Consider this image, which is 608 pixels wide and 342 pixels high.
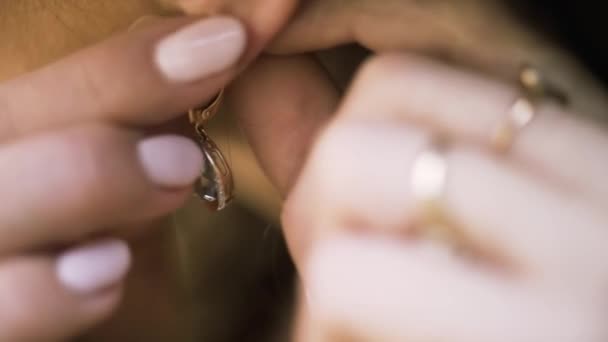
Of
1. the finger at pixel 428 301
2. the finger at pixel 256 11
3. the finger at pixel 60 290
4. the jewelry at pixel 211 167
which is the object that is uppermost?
the finger at pixel 256 11

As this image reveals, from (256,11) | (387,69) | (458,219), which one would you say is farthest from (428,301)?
(256,11)

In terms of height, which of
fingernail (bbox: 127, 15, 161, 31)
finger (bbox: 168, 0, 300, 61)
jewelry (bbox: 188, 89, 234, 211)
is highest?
finger (bbox: 168, 0, 300, 61)

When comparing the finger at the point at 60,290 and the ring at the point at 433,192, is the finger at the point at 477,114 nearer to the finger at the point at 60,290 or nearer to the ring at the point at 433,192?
the ring at the point at 433,192

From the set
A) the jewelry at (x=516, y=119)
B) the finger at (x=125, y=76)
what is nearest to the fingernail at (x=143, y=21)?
the finger at (x=125, y=76)

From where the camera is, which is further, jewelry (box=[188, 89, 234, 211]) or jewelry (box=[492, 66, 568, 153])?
jewelry (box=[188, 89, 234, 211])

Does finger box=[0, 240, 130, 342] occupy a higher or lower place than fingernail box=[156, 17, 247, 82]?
lower

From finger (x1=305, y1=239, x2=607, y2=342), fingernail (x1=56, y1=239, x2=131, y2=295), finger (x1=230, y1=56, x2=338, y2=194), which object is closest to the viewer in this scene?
finger (x1=305, y1=239, x2=607, y2=342)

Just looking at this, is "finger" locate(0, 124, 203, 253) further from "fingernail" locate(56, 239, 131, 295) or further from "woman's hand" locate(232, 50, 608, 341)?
"woman's hand" locate(232, 50, 608, 341)

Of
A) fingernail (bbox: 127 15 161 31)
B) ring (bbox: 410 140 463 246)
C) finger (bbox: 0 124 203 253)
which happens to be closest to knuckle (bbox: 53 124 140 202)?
finger (bbox: 0 124 203 253)
